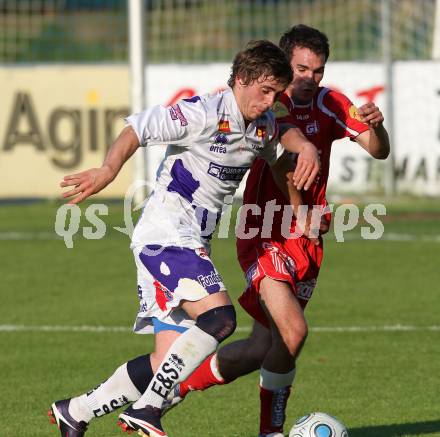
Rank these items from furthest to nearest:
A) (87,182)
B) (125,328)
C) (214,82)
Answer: (214,82) → (125,328) → (87,182)

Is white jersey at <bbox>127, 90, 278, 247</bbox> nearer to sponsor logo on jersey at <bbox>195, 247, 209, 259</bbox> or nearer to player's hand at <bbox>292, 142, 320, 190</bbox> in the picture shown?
sponsor logo on jersey at <bbox>195, 247, 209, 259</bbox>

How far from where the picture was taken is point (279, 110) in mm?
6652

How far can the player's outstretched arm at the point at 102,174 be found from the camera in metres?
5.55

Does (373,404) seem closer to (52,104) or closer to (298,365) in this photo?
(298,365)

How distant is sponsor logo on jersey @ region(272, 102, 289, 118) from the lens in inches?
260

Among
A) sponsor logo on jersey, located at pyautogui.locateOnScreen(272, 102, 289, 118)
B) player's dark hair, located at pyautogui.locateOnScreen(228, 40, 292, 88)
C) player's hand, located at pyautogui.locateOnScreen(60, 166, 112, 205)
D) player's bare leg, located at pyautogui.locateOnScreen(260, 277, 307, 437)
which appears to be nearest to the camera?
player's hand, located at pyautogui.locateOnScreen(60, 166, 112, 205)

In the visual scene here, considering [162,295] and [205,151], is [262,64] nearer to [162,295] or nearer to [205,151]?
[205,151]

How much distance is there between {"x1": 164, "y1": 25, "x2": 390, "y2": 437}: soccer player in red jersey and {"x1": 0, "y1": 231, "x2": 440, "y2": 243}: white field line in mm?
8804

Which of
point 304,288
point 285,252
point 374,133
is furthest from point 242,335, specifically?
point 374,133

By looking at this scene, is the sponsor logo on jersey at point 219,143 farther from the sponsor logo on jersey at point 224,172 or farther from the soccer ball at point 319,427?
the soccer ball at point 319,427

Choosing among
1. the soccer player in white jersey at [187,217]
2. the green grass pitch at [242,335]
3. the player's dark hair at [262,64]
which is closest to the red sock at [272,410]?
the green grass pitch at [242,335]

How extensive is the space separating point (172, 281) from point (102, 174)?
0.71 metres

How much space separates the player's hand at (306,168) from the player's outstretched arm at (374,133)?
0.44 meters

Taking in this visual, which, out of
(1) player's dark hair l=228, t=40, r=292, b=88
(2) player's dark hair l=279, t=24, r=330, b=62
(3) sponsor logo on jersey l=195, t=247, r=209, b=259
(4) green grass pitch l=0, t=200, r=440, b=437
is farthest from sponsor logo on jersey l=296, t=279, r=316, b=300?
(1) player's dark hair l=228, t=40, r=292, b=88
